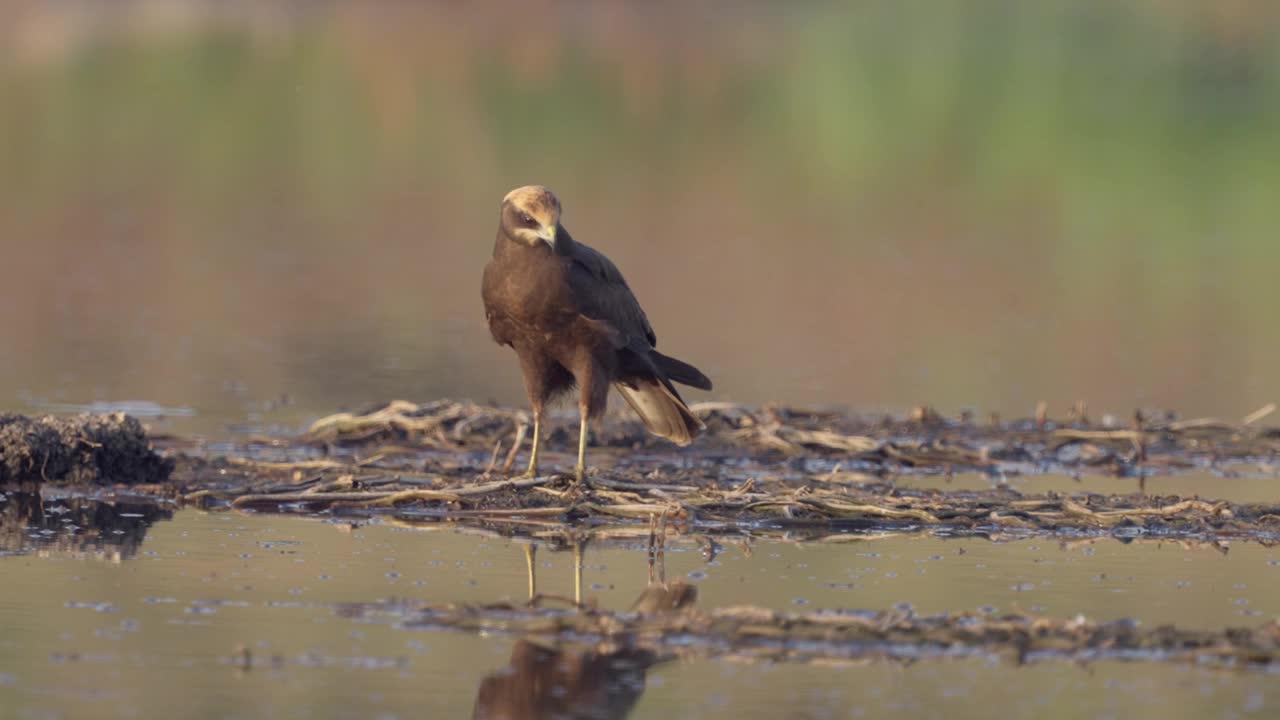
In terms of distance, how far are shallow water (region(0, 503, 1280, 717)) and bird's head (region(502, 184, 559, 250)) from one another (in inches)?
46.5

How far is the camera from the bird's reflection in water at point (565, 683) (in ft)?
20.1

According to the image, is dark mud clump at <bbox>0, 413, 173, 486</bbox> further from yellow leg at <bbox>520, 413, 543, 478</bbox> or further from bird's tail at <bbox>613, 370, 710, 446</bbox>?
bird's tail at <bbox>613, 370, 710, 446</bbox>

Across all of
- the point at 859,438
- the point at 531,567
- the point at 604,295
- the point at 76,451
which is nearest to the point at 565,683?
the point at 531,567

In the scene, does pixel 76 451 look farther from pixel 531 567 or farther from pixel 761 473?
pixel 761 473

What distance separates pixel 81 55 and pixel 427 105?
7950mm

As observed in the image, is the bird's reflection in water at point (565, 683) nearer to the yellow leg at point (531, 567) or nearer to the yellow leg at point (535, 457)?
the yellow leg at point (531, 567)

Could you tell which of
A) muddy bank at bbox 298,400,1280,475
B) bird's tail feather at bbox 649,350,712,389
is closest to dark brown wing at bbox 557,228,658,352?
bird's tail feather at bbox 649,350,712,389

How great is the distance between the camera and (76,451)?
9344 millimetres

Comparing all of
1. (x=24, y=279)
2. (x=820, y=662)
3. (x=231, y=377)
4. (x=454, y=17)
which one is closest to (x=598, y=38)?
(x=454, y=17)

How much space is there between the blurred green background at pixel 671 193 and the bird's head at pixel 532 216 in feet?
12.1

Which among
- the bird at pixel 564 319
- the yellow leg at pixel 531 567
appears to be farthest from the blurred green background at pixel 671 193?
the yellow leg at pixel 531 567

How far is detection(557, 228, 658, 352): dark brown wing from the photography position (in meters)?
9.12

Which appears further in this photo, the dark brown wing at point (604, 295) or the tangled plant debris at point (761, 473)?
the dark brown wing at point (604, 295)

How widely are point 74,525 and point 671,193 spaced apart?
19771mm
